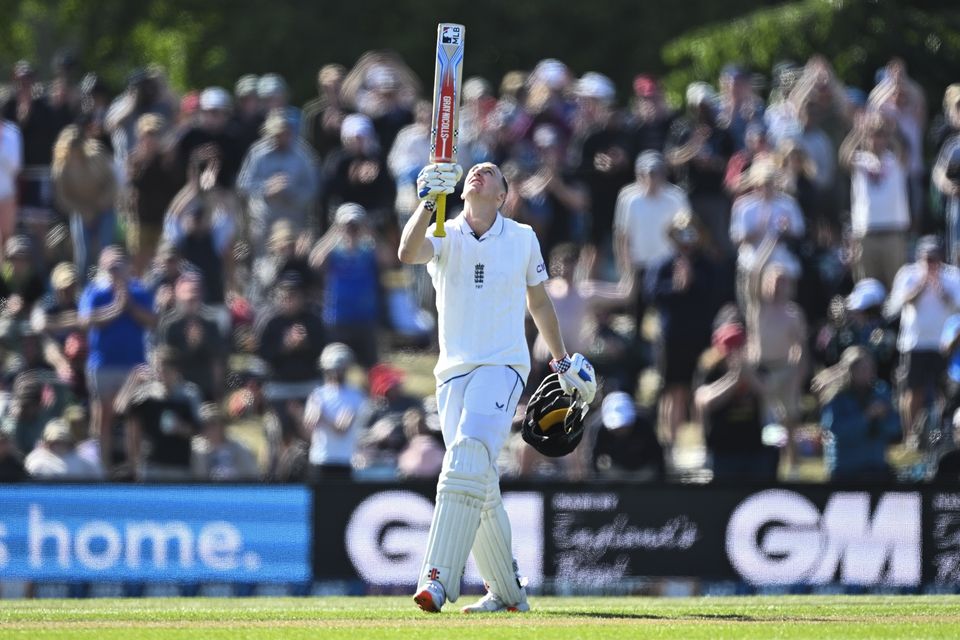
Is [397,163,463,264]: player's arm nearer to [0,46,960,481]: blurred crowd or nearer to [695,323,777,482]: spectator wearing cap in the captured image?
[0,46,960,481]: blurred crowd

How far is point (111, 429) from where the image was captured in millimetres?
17672

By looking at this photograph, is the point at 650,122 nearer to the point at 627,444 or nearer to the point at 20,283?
the point at 627,444

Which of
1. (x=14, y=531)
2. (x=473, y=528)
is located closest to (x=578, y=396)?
(x=473, y=528)

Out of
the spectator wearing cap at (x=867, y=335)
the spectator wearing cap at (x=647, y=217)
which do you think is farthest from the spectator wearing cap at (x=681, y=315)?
the spectator wearing cap at (x=867, y=335)

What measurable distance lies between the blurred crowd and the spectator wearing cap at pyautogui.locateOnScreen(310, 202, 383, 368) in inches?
1.1

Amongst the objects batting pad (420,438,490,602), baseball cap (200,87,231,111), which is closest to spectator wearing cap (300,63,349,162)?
baseball cap (200,87,231,111)

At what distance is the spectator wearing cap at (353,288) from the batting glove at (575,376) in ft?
27.4

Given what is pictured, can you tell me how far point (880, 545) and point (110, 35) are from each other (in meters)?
27.1

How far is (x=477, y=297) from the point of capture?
10.2 meters

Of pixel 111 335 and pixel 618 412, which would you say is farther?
pixel 111 335

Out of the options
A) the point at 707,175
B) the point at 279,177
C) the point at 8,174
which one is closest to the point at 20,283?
the point at 8,174

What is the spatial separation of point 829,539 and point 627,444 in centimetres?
218

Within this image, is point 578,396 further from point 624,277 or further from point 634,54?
point 634,54

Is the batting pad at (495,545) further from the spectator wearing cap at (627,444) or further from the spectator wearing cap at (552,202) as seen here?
the spectator wearing cap at (552,202)
